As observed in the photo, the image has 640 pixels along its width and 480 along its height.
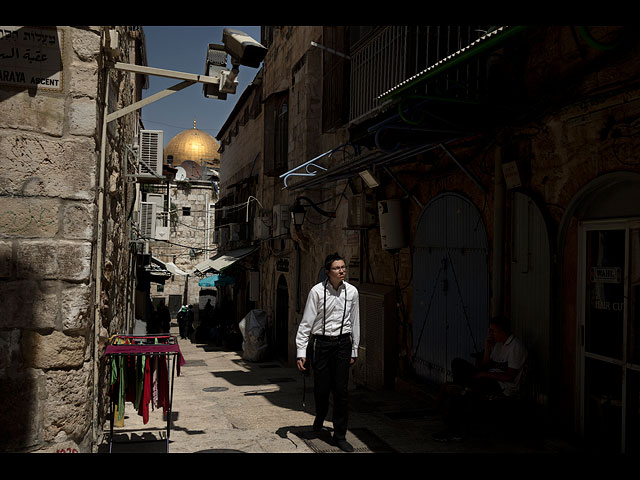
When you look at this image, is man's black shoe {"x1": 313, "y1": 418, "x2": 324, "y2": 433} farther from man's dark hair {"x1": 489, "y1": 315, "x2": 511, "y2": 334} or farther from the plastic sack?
the plastic sack

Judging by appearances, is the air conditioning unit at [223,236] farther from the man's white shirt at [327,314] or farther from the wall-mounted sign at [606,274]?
the wall-mounted sign at [606,274]

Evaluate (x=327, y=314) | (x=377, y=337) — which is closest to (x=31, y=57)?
(x=327, y=314)

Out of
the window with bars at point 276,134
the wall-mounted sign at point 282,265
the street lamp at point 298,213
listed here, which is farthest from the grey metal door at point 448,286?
the window with bars at point 276,134

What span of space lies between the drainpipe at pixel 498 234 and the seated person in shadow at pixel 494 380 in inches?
19.7

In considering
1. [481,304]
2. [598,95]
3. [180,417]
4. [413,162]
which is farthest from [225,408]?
[598,95]

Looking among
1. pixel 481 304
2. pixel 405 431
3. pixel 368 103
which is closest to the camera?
pixel 405 431

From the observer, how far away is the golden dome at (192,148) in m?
50.9

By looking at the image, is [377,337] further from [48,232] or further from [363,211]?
[48,232]

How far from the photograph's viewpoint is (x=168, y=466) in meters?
1.82

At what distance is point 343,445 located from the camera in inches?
203

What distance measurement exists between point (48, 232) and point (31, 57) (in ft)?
3.87

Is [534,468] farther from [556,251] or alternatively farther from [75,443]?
[556,251]

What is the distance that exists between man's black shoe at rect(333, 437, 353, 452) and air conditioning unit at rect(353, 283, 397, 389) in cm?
361

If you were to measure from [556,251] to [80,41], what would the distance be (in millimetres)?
4346
